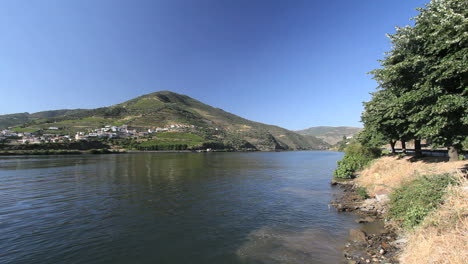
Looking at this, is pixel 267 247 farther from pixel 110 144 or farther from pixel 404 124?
pixel 110 144

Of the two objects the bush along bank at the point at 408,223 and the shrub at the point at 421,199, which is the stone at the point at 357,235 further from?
the shrub at the point at 421,199

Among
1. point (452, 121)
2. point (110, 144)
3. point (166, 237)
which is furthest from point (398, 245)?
point (110, 144)

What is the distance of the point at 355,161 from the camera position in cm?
4038

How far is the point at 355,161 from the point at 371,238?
31072 millimetres

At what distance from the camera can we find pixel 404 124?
24797mm

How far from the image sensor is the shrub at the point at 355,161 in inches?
1475

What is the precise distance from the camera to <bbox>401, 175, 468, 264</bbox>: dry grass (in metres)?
7.01

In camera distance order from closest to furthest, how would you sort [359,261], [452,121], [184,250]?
[359,261] < [184,250] < [452,121]

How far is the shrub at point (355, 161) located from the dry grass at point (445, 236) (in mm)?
28565

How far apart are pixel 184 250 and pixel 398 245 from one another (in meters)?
11.1

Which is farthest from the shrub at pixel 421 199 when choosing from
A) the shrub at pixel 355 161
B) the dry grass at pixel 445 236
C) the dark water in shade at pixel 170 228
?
the shrub at pixel 355 161

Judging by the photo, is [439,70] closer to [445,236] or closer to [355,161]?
[445,236]

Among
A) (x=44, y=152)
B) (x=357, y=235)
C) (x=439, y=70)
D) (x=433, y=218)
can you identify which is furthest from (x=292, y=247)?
(x=44, y=152)

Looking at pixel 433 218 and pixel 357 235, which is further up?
pixel 433 218
